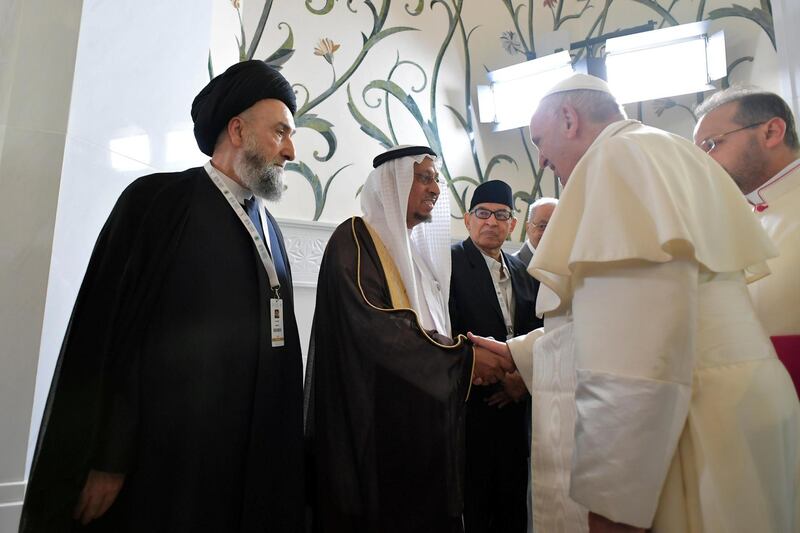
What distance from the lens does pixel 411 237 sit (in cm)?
268

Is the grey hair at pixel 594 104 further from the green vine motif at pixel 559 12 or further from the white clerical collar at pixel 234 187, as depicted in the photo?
the green vine motif at pixel 559 12

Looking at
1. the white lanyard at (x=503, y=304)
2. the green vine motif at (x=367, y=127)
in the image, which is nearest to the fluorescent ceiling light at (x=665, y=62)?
the green vine motif at (x=367, y=127)

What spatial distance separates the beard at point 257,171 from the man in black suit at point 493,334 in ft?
3.99

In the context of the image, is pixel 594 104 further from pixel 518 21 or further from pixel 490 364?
pixel 518 21

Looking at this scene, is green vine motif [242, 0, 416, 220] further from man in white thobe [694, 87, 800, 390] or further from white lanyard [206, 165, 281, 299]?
man in white thobe [694, 87, 800, 390]

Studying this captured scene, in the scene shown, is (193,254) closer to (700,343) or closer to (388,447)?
(388,447)

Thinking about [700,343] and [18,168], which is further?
[18,168]

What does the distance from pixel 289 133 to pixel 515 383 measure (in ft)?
4.57

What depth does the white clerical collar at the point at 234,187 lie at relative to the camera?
2109 millimetres

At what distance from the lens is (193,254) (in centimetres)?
188

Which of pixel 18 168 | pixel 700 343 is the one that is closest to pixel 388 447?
pixel 700 343

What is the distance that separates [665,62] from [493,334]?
8.55 feet

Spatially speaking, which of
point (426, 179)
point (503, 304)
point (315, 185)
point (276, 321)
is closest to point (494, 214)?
point (503, 304)

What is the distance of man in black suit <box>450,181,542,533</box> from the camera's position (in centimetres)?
266
